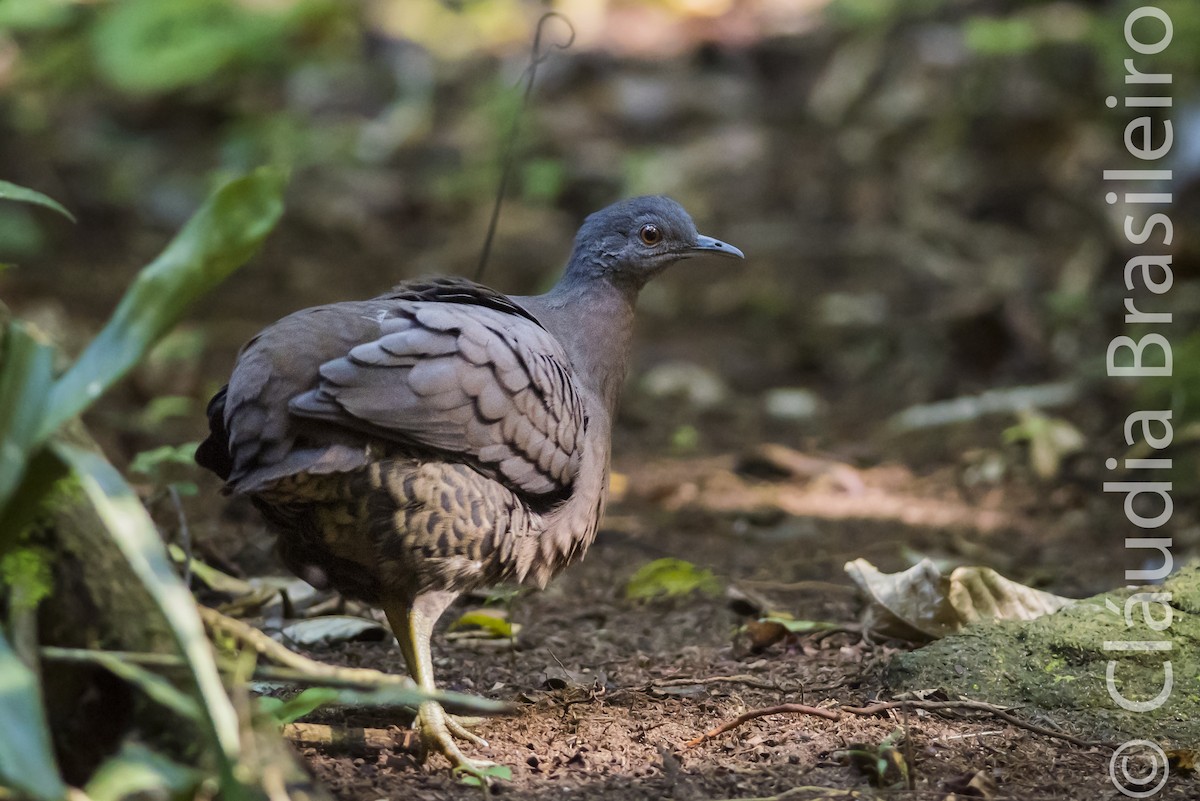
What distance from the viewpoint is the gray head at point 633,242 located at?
4270 mm

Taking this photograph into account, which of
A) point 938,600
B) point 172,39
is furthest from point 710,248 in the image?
point 172,39

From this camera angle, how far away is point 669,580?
4406 millimetres

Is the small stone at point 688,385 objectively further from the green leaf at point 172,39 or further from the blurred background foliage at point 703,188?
the green leaf at point 172,39

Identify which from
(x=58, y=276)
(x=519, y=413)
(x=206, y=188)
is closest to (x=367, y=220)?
(x=206, y=188)

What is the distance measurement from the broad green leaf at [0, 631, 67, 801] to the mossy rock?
2254 mm

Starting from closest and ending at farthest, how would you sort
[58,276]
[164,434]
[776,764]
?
1. [776,764]
2. [164,434]
3. [58,276]

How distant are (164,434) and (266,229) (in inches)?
171

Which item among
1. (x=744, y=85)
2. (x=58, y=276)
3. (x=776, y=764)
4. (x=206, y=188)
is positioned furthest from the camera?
(x=744, y=85)

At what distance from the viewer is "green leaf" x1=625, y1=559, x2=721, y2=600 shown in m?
4.39

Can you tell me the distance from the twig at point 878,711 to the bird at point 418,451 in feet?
2.26

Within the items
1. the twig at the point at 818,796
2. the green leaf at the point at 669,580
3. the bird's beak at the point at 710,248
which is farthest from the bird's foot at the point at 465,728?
the bird's beak at the point at 710,248

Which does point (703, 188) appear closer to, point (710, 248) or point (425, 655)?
point (710, 248)

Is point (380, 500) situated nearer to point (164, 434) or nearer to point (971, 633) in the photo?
point (971, 633)

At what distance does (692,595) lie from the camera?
15.3 feet
